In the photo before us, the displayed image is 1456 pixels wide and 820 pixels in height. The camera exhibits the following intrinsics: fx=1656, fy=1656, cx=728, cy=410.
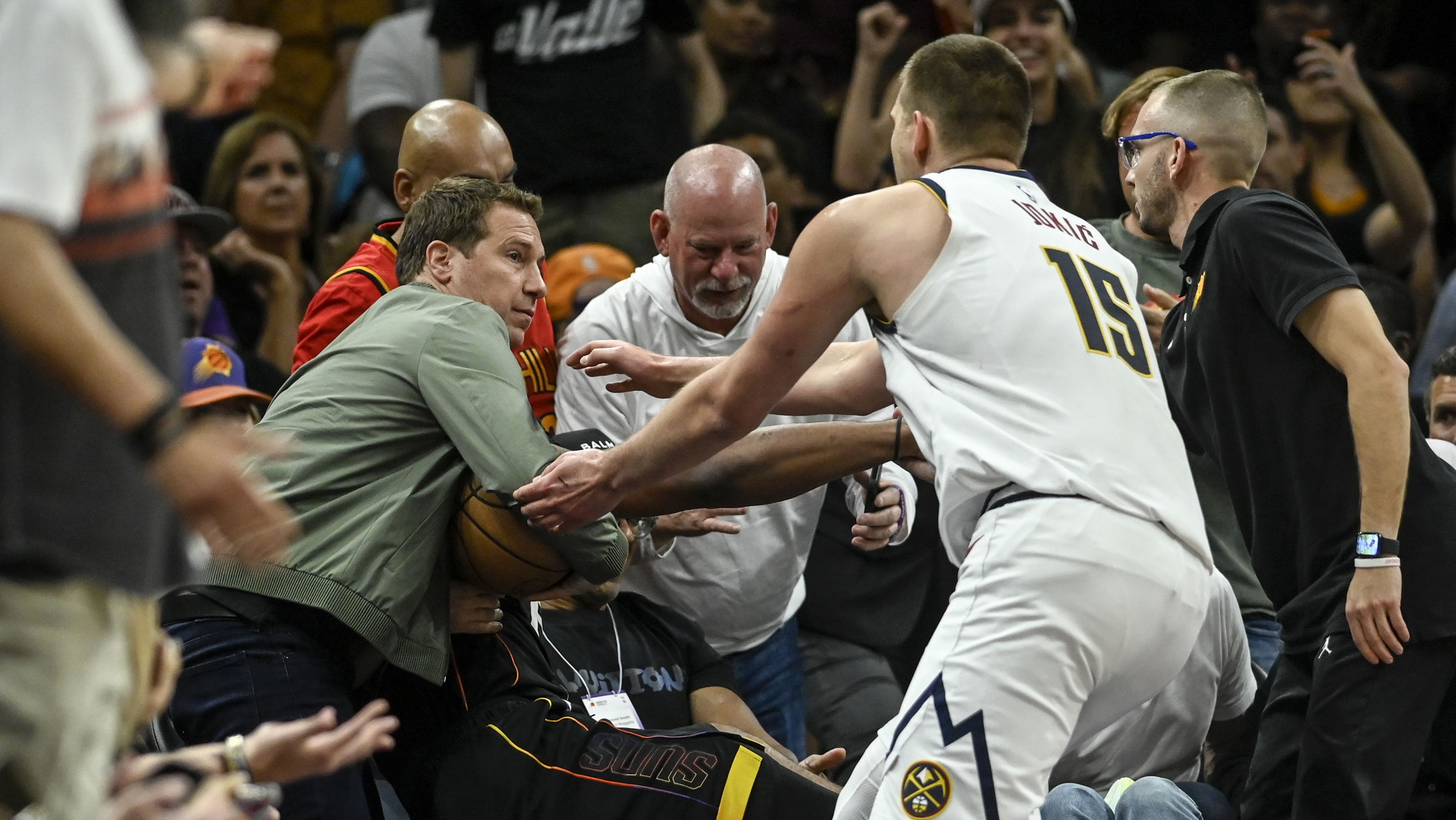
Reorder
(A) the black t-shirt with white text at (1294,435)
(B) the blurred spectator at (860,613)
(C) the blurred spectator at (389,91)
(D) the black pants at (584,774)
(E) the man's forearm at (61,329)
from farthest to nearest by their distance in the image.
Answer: (C) the blurred spectator at (389,91) < (B) the blurred spectator at (860,613) < (A) the black t-shirt with white text at (1294,435) < (D) the black pants at (584,774) < (E) the man's forearm at (61,329)

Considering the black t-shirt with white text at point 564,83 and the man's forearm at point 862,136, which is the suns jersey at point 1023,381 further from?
the man's forearm at point 862,136

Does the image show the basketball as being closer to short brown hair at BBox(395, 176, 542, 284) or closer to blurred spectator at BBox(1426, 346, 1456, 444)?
short brown hair at BBox(395, 176, 542, 284)

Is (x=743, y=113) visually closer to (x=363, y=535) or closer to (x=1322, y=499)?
(x=1322, y=499)

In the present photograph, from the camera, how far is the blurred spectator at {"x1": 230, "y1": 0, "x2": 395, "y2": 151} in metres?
8.14

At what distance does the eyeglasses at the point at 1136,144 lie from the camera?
14.2 feet

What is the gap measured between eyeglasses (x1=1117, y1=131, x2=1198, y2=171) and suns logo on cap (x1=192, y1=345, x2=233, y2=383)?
2.78 meters

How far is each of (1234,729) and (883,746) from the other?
177cm

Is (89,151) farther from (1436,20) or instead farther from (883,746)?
(1436,20)

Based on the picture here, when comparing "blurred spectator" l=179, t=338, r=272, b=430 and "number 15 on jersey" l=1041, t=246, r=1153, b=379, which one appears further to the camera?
"blurred spectator" l=179, t=338, r=272, b=430

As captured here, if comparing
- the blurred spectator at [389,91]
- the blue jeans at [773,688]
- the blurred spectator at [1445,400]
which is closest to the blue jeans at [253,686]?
the blue jeans at [773,688]

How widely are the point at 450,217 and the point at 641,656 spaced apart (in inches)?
58.4

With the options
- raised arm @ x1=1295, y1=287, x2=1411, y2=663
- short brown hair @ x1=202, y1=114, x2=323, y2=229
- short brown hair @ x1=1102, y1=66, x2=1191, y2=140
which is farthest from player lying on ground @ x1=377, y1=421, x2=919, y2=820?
short brown hair @ x1=202, y1=114, x2=323, y2=229

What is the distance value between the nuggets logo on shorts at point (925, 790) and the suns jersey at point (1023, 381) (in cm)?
51

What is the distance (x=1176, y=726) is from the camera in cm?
412
